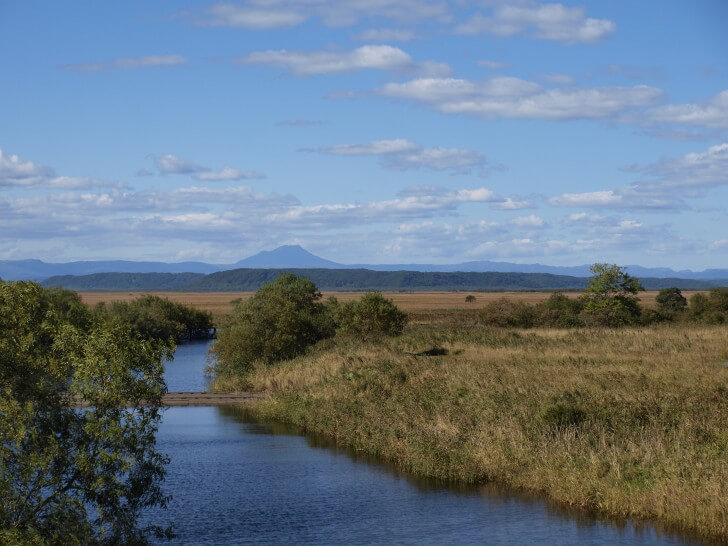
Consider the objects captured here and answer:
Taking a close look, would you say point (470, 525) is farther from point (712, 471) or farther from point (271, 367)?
point (271, 367)

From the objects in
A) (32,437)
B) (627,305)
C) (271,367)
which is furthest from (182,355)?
(32,437)

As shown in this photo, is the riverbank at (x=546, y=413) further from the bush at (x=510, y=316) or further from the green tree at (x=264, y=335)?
the bush at (x=510, y=316)

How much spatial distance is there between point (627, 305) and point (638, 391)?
57602mm

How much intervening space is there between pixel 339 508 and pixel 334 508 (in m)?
0.20

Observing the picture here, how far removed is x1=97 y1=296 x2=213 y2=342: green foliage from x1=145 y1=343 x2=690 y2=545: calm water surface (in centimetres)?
6708

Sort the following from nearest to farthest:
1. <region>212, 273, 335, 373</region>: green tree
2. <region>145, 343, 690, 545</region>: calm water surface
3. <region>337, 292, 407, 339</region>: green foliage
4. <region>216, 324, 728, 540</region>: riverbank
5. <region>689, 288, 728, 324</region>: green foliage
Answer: <region>145, 343, 690, 545</region>: calm water surface
<region>216, 324, 728, 540</region>: riverbank
<region>212, 273, 335, 373</region>: green tree
<region>337, 292, 407, 339</region>: green foliage
<region>689, 288, 728, 324</region>: green foliage

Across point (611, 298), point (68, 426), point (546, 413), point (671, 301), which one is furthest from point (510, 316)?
point (68, 426)

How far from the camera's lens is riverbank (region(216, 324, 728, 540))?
31109 millimetres

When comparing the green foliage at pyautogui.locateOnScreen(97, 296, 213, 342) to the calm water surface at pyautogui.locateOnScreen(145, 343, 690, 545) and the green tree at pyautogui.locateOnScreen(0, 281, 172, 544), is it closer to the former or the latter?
the calm water surface at pyautogui.locateOnScreen(145, 343, 690, 545)

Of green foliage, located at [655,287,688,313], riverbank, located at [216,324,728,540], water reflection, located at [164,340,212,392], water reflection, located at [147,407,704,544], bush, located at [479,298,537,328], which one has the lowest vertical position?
water reflection, located at [164,340,212,392]

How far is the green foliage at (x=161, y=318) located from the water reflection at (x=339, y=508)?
222 ft

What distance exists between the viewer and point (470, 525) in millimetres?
30766

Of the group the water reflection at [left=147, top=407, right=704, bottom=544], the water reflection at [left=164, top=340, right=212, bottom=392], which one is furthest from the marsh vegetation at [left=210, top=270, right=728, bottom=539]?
the water reflection at [left=164, top=340, right=212, bottom=392]

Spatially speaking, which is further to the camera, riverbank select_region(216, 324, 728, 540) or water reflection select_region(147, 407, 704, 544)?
riverbank select_region(216, 324, 728, 540)
